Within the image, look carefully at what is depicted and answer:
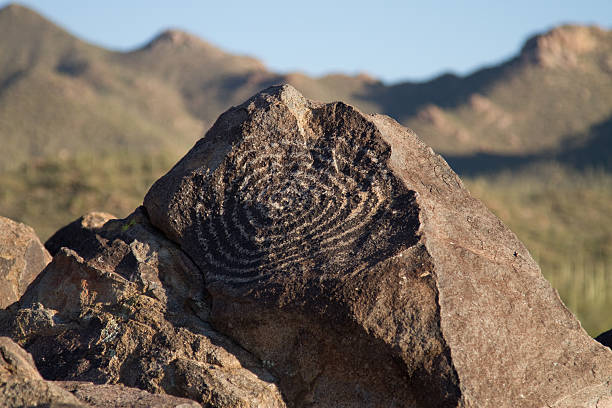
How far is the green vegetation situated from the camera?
17.7 m

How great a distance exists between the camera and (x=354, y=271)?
501cm

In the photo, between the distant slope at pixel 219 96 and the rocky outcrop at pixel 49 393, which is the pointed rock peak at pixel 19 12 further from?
the rocky outcrop at pixel 49 393

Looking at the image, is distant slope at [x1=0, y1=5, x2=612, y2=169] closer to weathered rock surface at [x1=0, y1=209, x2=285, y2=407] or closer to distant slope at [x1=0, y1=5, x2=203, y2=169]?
distant slope at [x1=0, y1=5, x2=203, y2=169]

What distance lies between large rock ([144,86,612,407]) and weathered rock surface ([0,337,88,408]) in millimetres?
1699

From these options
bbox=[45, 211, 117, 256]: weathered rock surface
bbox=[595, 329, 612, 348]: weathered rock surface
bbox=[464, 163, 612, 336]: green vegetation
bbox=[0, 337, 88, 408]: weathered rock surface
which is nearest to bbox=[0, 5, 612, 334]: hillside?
bbox=[464, 163, 612, 336]: green vegetation

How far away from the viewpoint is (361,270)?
5.00 metres

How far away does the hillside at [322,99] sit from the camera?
2200cm

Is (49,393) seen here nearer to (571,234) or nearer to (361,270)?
(361,270)

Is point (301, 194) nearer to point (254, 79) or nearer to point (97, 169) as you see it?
point (97, 169)

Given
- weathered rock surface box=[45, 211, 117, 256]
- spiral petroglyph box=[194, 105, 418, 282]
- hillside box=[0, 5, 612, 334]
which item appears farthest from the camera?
hillside box=[0, 5, 612, 334]

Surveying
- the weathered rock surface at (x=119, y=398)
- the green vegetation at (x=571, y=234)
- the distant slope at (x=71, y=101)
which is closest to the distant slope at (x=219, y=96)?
the distant slope at (x=71, y=101)

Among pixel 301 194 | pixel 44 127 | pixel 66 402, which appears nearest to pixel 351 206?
pixel 301 194

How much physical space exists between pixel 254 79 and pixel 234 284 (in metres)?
67.9

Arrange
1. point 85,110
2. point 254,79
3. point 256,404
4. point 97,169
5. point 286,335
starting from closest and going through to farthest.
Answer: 1. point 256,404
2. point 286,335
3. point 97,169
4. point 85,110
5. point 254,79
